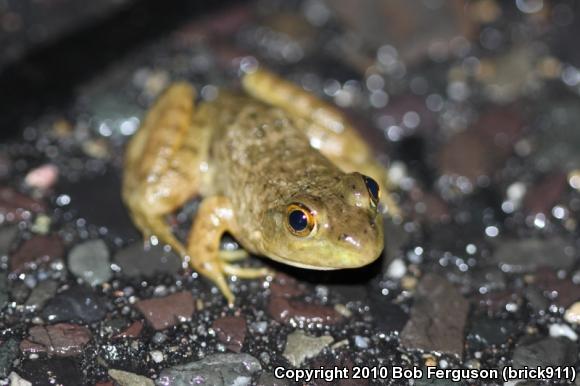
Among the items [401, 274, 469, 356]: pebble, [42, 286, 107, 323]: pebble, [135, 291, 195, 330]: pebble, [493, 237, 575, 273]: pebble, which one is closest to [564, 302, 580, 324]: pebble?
[493, 237, 575, 273]: pebble

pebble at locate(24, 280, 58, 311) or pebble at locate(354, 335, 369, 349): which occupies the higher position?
pebble at locate(24, 280, 58, 311)

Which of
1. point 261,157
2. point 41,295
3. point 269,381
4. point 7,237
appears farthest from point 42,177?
point 269,381

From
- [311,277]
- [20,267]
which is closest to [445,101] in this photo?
[311,277]

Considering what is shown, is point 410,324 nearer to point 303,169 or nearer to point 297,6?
point 303,169

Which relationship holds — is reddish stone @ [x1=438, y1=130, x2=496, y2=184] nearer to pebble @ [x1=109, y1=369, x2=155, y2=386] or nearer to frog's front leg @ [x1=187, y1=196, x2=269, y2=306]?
frog's front leg @ [x1=187, y1=196, x2=269, y2=306]

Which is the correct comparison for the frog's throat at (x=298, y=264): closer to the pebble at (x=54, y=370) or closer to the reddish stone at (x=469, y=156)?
the pebble at (x=54, y=370)

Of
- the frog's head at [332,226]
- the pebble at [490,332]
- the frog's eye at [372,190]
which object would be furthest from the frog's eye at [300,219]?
the pebble at [490,332]
